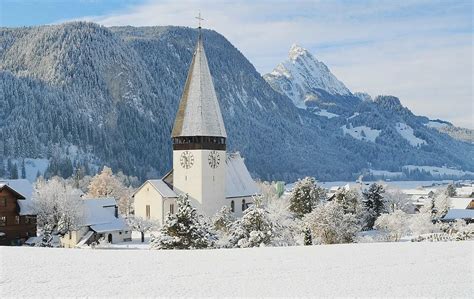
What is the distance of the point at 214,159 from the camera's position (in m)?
58.5

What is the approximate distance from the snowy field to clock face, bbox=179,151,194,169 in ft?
106

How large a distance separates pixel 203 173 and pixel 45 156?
136m

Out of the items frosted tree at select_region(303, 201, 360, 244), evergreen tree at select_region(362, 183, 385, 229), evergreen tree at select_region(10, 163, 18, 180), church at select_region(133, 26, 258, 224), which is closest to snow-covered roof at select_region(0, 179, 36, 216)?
church at select_region(133, 26, 258, 224)

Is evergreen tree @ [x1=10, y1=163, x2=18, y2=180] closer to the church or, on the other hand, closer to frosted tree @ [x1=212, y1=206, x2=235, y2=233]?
the church

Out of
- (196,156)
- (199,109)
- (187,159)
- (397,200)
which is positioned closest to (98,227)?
(187,159)

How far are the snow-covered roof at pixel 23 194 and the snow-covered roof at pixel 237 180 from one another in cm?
1952

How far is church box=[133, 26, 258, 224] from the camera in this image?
57344 millimetres

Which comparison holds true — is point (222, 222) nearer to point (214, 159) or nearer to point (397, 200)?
point (214, 159)

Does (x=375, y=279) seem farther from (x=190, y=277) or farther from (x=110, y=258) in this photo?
(x=110, y=258)

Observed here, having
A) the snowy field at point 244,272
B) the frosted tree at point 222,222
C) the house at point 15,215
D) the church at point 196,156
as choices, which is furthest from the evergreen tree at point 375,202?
the snowy field at point 244,272

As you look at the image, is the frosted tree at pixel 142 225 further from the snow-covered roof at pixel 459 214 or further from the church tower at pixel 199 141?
the snow-covered roof at pixel 459 214

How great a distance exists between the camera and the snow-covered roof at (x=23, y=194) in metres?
48.7

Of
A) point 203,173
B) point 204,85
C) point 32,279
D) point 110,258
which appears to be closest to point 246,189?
point 203,173

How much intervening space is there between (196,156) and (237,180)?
318 inches
